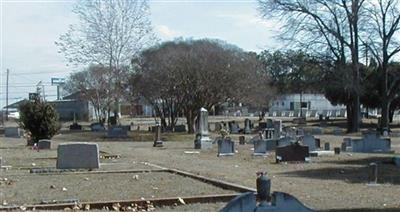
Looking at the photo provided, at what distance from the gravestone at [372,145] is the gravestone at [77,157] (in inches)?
571

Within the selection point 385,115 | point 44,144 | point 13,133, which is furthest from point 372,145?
point 13,133

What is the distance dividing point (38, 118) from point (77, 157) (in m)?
14.4

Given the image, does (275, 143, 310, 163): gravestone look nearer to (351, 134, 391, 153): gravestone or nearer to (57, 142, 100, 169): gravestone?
(57, 142, 100, 169): gravestone

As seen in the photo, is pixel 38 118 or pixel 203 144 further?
A: pixel 38 118

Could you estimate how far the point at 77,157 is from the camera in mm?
18797

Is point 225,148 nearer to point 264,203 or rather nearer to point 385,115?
point 264,203

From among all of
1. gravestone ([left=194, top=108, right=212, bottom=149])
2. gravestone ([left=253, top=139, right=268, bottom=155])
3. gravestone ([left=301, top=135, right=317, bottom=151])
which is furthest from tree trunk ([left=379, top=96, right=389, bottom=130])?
gravestone ([left=253, top=139, right=268, bottom=155])

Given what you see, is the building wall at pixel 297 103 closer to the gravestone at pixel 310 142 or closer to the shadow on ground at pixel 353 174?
the gravestone at pixel 310 142

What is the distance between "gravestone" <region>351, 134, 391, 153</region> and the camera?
96.2ft

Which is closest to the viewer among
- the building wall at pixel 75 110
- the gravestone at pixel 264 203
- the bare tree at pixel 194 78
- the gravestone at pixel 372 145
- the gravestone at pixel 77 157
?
the gravestone at pixel 264 203

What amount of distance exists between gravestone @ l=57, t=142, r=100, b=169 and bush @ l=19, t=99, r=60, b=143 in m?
14.1

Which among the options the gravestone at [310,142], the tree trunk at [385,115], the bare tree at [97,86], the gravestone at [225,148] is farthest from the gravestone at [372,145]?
the bare tree at [97,86]

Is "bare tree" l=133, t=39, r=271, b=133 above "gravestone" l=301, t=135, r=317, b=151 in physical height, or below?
above

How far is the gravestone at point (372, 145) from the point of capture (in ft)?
96.2
